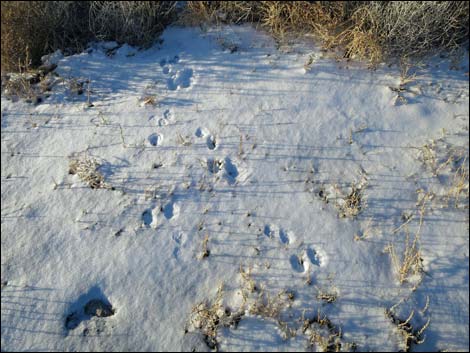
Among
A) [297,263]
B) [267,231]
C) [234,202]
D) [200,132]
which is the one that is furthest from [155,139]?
[297,263]

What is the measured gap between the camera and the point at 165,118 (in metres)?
3.46

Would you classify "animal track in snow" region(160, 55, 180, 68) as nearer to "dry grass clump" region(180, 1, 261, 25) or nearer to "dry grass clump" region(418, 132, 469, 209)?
"dry grass clump" region(180, 1, 261, 25)

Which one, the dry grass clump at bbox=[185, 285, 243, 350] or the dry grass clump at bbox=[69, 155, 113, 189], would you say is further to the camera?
the dry grass clump at bbox=[69, 155, 113, 189]

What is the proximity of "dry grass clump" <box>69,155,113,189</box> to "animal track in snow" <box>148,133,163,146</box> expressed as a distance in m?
0.46

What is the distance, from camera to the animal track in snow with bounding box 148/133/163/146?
3.33 meters

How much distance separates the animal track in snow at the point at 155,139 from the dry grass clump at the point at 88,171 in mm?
462

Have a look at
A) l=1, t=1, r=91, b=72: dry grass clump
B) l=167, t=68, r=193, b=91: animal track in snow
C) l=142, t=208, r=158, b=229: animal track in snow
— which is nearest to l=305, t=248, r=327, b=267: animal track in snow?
l=142, t=208, r=158, b=229: animal track in snow

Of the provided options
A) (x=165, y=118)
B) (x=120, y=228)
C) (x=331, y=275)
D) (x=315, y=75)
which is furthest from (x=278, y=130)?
(x=120, y=228)

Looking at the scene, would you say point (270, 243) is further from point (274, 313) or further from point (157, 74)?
point (157, 74)

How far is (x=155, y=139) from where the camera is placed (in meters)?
3.36

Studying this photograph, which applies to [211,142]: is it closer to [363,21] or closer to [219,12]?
[219,12]

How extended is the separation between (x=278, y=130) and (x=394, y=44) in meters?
1.42

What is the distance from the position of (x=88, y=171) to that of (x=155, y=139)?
595 millimetres

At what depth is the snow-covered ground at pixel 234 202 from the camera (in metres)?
2.54
